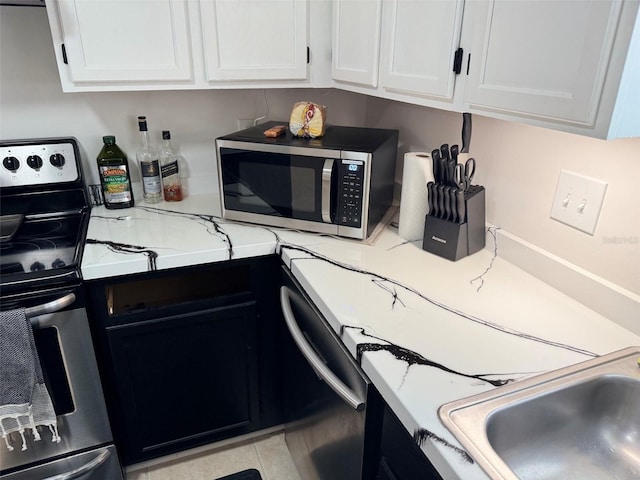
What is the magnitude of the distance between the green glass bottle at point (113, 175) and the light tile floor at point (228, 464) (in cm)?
96

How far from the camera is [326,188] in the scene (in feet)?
4.45

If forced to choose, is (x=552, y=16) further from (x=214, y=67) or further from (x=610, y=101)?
(x=214, y=67)

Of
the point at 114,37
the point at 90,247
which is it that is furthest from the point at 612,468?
the point at 114,37

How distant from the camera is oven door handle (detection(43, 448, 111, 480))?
140cm

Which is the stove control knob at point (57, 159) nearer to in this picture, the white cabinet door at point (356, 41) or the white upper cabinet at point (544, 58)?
the white cabinet door at point (356, 41)

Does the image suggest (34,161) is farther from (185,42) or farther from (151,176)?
(185,42)

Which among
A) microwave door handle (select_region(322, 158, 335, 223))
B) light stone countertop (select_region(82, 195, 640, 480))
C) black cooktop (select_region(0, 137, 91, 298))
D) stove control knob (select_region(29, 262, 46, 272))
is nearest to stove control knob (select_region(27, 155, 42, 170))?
black cooktop (select_region(0, 137, 91, 298))

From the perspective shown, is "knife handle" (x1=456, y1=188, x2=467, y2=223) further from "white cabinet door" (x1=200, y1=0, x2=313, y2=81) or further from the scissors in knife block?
"white cabinet door" (x1=200, y1=0, x2=313, y2=81)

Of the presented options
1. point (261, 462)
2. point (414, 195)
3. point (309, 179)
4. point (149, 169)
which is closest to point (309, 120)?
point (309, 179)

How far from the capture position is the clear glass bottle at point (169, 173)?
173cm

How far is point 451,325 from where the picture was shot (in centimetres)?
100

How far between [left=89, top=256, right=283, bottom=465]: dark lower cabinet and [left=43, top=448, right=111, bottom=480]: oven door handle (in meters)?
0.06

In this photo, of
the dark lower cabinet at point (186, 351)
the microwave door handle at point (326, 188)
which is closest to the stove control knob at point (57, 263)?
the dark lower cabinet at point (186, 351)

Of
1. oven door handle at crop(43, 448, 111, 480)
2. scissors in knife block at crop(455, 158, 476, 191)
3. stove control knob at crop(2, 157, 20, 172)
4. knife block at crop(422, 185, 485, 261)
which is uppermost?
scissors in knife block at crop(455, 158, 476, 191)
